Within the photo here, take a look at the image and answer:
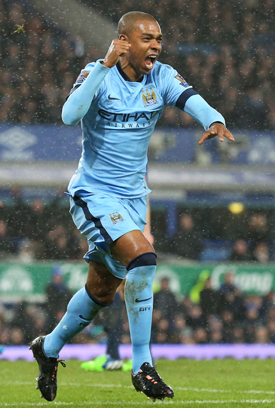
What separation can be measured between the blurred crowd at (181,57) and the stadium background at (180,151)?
3 cm

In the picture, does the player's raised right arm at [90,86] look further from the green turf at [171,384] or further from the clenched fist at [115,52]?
the green turf at [171,384]

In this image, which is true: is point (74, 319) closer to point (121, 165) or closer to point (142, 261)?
point (142, 261)

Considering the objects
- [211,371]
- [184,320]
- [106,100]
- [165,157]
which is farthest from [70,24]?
[106,100]

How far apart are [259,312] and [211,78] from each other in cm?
657

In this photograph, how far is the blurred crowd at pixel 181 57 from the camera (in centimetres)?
1432

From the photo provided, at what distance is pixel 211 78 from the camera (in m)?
15.2

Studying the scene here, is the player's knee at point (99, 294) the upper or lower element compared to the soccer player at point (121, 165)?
lower

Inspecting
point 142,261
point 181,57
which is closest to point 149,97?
point 142,261

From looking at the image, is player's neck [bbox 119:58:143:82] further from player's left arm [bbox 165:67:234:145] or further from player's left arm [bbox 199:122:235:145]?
player's left arm [bbox 199:122:235:145]

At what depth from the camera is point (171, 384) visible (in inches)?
206

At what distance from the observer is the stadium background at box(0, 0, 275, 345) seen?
1062 cm

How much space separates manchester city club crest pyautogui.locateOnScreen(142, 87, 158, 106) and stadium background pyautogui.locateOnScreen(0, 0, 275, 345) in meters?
6.83

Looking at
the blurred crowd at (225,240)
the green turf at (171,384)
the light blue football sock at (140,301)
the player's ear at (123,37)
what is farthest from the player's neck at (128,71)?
the blurred crowd at (225,240)

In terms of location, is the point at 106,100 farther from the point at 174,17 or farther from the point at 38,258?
the point at 174,17
